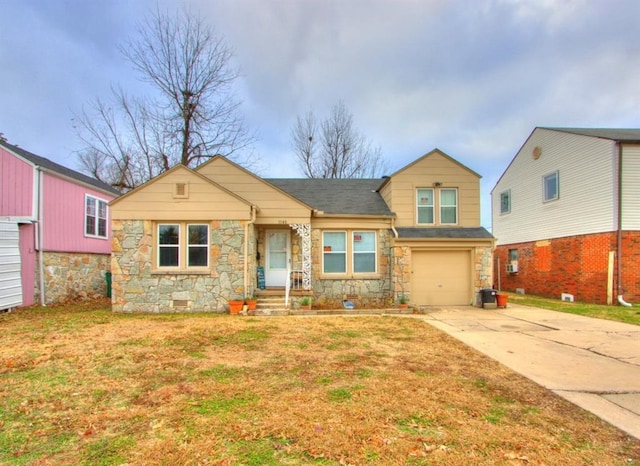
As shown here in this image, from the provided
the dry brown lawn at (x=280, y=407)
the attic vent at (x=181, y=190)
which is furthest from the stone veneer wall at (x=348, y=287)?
the dry brown lawn at (x=280, y=407)

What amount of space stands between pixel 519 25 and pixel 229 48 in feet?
44.6

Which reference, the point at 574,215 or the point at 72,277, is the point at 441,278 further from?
the point at 72,277

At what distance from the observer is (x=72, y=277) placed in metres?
12.1

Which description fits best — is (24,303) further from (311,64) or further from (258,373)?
(311,64)

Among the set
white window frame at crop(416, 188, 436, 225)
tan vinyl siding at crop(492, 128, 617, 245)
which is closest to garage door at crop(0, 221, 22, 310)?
white window frame at crop(416, 188, 436, 225)

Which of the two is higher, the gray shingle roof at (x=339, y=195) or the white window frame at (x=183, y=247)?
the gray shingle roof at (x=339, y=195)

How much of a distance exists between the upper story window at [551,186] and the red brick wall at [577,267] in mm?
1994

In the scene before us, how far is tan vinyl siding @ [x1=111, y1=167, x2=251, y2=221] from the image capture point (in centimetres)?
955

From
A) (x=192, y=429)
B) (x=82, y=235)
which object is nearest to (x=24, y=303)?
(x=82, y=235)

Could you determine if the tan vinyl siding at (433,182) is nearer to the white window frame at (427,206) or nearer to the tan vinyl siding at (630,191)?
the white window frame at (427,206)

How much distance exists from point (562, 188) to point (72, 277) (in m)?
20.2

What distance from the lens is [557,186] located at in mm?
14305

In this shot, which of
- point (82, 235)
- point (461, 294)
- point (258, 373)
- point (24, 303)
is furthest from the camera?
point (82, 235)

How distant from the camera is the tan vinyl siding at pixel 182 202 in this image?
9555 mm
